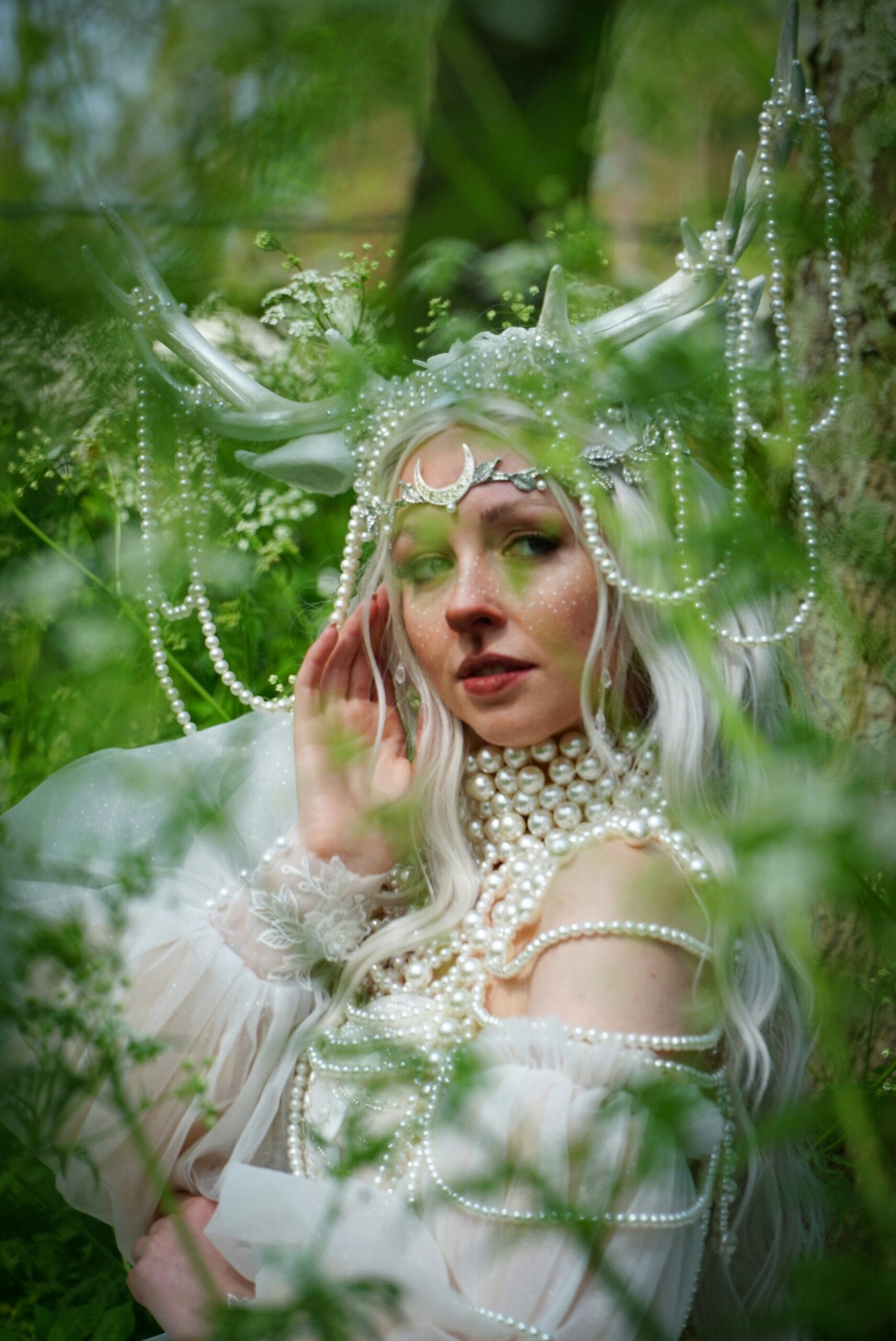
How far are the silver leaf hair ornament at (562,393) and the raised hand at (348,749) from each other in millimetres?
55

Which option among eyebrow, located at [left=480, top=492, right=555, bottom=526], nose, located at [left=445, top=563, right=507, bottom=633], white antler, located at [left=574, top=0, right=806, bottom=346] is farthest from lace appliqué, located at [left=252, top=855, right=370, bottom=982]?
Result: white antler, located at [left=574, top=0, right=806, bottom=346]

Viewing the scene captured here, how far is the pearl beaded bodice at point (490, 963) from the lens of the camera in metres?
1.13

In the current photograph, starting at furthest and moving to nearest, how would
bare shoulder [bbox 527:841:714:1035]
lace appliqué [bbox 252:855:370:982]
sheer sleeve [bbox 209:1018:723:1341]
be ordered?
lace appliqué [bbox 252:855:370:982] → bare shoulder [bbox 527:841:714:1035] → sheer sleeve [bbox 209:1018:723:1341]

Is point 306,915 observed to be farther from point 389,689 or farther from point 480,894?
point 389,689

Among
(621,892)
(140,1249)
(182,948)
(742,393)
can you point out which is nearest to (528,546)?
(742,393)

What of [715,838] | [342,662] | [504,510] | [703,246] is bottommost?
[715,838]

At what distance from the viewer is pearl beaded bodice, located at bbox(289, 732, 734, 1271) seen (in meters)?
1.13

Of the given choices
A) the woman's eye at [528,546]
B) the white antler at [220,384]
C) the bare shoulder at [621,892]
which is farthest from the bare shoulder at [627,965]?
the white antler at [220,384]

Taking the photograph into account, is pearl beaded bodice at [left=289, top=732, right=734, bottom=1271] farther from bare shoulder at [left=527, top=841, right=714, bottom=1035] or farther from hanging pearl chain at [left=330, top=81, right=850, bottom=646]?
hanging pearl chain at [left=330, top=81, right=850, bottom=646]

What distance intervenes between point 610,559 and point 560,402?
7.1 inches

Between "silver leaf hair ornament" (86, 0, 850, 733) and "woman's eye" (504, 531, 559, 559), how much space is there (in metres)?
0.05

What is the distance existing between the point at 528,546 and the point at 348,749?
29cm

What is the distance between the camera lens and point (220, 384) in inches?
53.9

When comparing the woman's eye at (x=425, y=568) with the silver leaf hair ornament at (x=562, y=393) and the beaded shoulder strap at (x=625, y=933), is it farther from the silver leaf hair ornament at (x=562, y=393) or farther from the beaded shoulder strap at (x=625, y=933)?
the beaded shoulder strap at (x=625, y=933)
